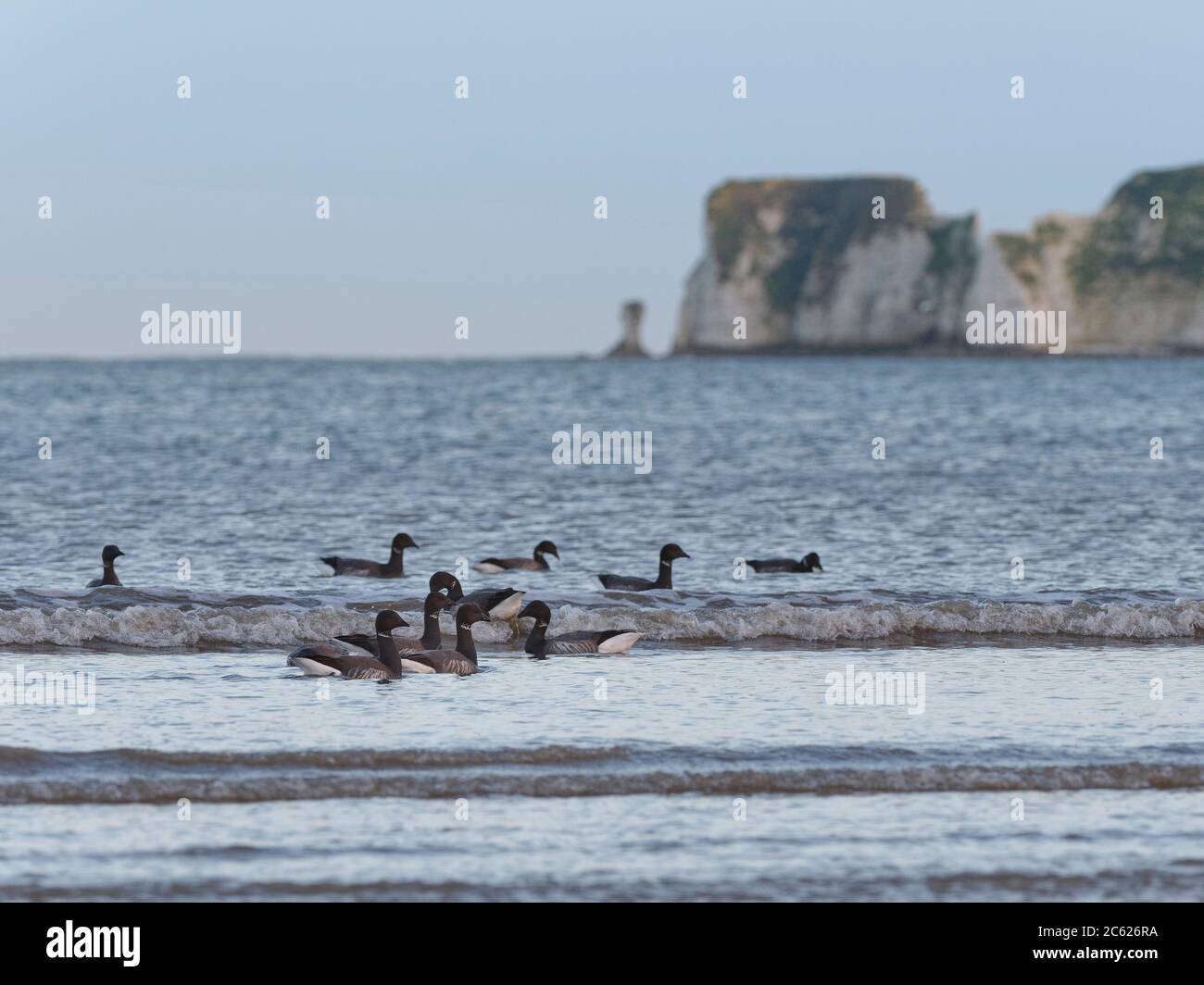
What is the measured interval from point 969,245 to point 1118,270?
1675 centimetres

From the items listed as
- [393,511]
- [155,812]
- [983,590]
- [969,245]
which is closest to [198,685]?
[155,812]

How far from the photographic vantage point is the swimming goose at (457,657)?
16312 mm

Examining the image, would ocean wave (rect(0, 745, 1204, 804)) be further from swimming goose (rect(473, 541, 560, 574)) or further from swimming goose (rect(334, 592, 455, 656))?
swimming goose (rect(473, 541, 560, 574))

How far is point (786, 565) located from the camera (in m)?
24.7

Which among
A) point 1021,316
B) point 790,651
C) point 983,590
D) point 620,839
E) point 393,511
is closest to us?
point 620,839

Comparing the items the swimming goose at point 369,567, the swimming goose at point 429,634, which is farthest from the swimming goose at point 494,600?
the swimming goose at point 369,567

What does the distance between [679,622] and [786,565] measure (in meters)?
4.99

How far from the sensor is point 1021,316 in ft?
564

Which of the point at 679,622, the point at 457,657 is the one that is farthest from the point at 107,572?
the point at 457,657

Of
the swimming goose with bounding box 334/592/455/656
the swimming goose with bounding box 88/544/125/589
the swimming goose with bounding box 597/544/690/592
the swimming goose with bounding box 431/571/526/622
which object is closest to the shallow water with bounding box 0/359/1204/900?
the swimming goose with bounding box 431/571/526/622

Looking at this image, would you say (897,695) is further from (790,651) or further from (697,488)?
(697,488)

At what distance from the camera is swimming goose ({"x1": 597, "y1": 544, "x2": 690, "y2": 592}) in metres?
22.7

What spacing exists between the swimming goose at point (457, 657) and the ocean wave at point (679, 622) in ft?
7.20

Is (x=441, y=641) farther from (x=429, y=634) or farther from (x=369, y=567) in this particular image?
(x=369, y=567)
